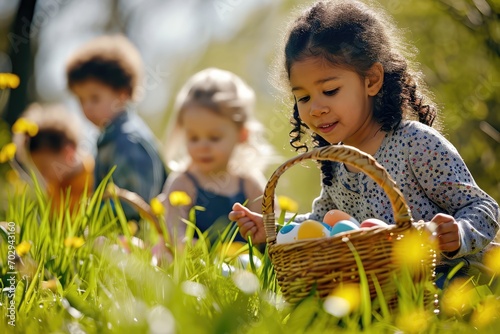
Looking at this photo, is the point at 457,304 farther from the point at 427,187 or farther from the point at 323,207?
the point at 323,207

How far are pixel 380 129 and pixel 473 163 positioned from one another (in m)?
1.22

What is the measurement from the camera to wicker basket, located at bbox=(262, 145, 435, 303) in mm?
1571

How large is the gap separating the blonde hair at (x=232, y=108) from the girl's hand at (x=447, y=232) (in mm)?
2211

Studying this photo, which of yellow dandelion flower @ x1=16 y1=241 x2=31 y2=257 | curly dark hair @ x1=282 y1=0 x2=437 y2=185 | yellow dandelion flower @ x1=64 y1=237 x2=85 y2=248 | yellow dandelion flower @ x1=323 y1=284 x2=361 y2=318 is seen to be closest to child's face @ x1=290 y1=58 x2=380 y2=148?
curly dark hair @ x1=282 y1=0 x2=437 y2=185

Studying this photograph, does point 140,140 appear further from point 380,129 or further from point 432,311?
point 432,311

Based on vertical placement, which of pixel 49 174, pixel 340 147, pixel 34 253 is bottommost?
pixel 49 174

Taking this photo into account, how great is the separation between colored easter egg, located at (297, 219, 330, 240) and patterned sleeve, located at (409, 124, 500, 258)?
372 mm

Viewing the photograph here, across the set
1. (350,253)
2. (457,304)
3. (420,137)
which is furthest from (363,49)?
(457,304)

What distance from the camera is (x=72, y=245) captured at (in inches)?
89.0

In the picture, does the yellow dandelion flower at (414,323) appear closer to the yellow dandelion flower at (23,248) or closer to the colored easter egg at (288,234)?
the colored easter egg at (288,234)

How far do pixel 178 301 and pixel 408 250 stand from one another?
1.68 feet

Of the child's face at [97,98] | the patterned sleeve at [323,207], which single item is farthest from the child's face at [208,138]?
the patterned sleeve at [323,207]

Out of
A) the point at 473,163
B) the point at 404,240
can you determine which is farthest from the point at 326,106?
the point at 473,163

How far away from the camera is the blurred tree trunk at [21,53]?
818 centimetres
